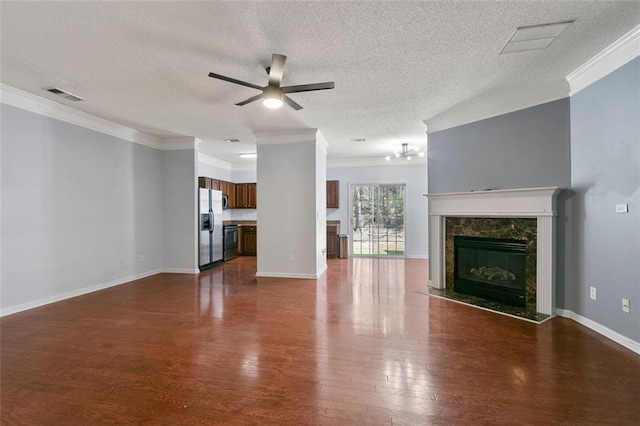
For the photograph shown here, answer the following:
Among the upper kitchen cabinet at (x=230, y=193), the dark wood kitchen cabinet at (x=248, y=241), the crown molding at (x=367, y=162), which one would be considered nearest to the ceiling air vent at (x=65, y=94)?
the upper kitchen cabinet at (x=230, y=193)

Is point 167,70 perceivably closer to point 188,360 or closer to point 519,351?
point 188,360

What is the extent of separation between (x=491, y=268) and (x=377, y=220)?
158 inches

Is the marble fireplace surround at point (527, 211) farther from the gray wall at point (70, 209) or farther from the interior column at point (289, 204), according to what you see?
the gray wall at point (70, 209)

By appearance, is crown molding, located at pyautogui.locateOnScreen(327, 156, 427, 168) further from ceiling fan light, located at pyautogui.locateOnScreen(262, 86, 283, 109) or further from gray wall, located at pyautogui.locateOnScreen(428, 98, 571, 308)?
ceiling fan light, located at pyautogui.locateOnScreen(262, 86, 283, 109)

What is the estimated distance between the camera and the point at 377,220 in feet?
26.1

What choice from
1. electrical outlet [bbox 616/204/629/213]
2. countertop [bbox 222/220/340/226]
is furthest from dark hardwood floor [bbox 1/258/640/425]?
countertop [bbox 222/220/340/226]

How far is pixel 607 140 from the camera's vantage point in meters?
2.84

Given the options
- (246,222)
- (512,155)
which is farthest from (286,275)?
(512,155)

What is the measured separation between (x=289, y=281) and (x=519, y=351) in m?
3.52

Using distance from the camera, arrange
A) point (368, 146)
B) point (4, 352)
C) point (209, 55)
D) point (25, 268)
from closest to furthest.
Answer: point (4, 352)
point (209, 55)
point (25, 268)
point (368, 146)

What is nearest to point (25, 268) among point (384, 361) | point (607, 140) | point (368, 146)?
point (384, 361)

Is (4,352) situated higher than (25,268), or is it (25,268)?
(25,268)

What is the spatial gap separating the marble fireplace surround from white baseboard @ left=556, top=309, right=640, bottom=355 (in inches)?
5.6

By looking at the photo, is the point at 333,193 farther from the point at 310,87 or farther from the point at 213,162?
the point at 310,87
